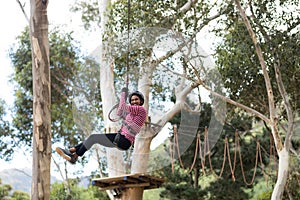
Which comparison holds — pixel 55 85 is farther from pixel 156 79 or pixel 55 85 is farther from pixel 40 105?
pixel 40 105

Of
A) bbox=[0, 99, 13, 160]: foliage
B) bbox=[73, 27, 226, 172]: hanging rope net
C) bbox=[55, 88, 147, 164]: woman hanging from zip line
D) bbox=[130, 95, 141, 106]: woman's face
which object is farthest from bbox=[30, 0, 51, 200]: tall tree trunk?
bbox=[0, 99, 13, 160]: foliage

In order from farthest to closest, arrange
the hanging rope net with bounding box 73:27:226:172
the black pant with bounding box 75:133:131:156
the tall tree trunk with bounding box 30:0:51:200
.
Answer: the hanging rope net with bounding box 73:27:226:172, the black pant with bounding box 75:133:131:156, the tall tree trunk with bounding box 30:0:51:200

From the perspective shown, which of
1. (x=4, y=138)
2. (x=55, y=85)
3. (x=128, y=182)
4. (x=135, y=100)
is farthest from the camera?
(x=4, y=138)

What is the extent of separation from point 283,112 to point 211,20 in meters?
2.31

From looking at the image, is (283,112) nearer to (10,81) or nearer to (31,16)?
(31,16)

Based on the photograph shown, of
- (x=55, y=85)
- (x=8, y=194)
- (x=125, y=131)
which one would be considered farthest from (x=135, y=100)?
(x=8, y=194)

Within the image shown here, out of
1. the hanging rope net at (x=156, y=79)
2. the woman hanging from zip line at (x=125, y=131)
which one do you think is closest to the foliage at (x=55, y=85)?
the hanging rope net at (x=156, y=79)

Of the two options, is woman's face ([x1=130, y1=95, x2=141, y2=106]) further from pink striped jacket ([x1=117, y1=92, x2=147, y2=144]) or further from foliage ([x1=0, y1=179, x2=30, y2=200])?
foliage ([x1=0, y1=179, x2=30, y2=200])

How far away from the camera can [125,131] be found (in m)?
5.82

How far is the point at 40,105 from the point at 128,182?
221 centimetres

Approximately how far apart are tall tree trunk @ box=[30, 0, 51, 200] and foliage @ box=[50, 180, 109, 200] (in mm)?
8389

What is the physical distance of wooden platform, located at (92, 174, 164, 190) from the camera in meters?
7.23

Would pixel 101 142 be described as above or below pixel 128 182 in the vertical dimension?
above

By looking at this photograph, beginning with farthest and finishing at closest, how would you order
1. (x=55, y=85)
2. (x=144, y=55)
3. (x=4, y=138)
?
(x=4, y=138) → (x=55, y=85) → (x=144, y=55)
